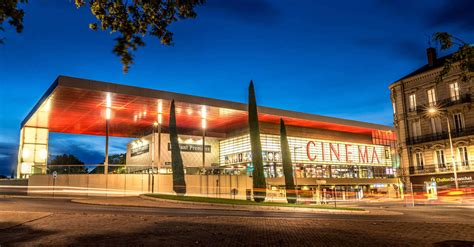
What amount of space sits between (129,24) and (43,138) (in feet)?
161

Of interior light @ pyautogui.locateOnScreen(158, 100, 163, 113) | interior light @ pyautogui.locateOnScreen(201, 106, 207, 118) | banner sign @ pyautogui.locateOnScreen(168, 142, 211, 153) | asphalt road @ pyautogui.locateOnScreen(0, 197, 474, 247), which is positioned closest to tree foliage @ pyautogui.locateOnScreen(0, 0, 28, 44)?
asphalt road @ pyautogui.locateOnScreen(0, 197, 474, 247)

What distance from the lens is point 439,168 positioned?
129ft

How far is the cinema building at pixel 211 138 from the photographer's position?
3775 cm

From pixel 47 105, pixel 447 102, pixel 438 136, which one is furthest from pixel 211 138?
pixel 447 102

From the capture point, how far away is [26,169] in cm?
4597

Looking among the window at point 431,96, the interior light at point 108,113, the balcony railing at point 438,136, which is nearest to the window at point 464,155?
the balcony railing at point 438,136

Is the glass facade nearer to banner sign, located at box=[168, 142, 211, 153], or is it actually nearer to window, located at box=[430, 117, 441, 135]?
banner sign, located at box=[168, 142, 211, 153]

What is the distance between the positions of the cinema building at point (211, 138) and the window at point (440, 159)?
13.0 m

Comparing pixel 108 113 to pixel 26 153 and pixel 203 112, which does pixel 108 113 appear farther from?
pixel 26 153

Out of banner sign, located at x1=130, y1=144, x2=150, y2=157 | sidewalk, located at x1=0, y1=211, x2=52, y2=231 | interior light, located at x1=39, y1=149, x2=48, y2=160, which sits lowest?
sidewalk, located at x1=0, y1=211, x2=52, y2=231

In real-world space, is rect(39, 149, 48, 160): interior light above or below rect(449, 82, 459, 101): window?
below

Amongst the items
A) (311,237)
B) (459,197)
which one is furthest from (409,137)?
(311,237)

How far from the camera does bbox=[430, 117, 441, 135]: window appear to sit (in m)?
39.9

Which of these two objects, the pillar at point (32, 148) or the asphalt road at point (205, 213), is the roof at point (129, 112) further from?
the asphalt road at point (205, 213)
